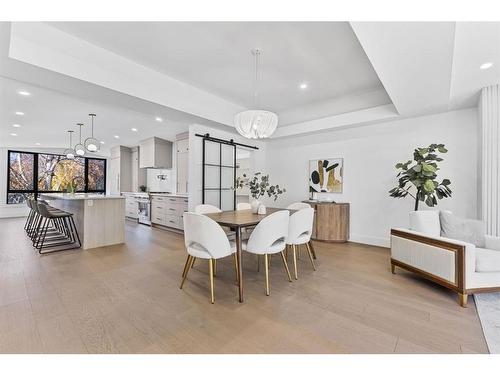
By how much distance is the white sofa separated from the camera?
2109mm

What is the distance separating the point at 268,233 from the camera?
2316mm

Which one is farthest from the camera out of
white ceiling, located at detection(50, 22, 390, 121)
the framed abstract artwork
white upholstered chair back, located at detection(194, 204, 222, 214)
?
the framed abstract artwork

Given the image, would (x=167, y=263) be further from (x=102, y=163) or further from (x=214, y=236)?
(x=102, y=163)

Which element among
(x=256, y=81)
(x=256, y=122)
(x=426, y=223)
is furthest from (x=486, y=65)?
(x=256, y=81)

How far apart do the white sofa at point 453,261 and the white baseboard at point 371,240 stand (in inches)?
62.5

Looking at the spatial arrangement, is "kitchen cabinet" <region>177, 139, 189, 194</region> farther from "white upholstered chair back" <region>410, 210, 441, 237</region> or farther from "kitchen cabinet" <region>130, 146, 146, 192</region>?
"white upholstered chair back" <region>410, 210, 441, 237</region>

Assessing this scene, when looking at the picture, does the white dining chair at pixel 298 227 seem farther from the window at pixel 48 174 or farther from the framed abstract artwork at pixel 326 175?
the window at pixel 48 174

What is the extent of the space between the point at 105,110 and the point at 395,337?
5.62m

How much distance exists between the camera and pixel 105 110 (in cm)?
451

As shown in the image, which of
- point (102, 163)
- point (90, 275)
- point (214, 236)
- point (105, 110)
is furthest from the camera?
point (102, 163)

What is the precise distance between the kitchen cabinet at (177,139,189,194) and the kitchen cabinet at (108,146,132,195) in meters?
3.26

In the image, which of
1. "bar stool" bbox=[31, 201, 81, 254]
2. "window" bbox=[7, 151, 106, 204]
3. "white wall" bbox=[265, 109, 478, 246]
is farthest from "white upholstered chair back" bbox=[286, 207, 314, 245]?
"window" bbox=[7, 151, 106, 204]

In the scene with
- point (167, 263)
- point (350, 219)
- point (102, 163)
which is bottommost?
point (167, 263)
